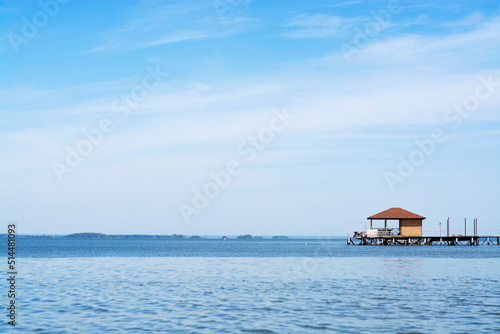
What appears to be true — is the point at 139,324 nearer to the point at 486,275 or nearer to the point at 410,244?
the point at 486,275

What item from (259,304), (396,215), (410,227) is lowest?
(259,304)

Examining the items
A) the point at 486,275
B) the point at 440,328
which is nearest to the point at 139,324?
the point at 440,328

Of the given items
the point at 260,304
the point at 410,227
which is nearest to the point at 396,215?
the point at 410,227

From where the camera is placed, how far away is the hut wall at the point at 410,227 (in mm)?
94562

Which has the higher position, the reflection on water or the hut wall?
the hut wall

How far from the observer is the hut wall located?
94.6m

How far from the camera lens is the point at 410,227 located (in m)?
94.8

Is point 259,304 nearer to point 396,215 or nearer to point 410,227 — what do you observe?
point 396,215

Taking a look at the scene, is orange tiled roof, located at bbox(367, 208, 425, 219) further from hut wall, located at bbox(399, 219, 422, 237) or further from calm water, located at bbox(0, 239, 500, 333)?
calm water, located at bbox(0, 239, 500, 333)

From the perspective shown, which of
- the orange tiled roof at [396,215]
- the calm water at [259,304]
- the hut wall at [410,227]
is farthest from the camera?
the hut wall at [410,227]

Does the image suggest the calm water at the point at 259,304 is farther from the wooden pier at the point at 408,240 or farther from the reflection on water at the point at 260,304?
the wooden pier at the point at 408,240

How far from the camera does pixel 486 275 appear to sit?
3841 cm

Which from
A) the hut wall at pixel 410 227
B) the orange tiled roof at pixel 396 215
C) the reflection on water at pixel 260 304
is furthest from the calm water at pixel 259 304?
the hut wall at pixel 410 227

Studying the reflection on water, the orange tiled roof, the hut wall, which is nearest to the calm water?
the reflection on water
